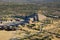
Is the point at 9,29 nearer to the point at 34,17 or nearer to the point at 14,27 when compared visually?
the point at 14,27

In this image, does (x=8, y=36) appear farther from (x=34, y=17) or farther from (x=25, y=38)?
(x=34, y=17)

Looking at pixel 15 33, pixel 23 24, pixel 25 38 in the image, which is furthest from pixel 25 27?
pixel 25 38

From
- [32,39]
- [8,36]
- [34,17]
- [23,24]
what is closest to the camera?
[32,39]

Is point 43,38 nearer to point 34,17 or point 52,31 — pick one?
point 52,31

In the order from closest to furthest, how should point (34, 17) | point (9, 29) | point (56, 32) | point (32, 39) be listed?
point (32, 39) < point (56, 32) < point (9, 29) < point (34, 17)

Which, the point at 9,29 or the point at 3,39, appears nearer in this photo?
the point at 3,39

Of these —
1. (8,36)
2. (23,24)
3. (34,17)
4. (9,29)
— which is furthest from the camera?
(34,17)

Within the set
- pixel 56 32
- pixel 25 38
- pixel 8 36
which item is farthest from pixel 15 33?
pixel 56 32

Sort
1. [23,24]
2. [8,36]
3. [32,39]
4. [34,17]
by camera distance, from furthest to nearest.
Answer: [34,17] → [23,24] → [8,36] → [32,39]

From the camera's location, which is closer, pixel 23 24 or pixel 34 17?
pixel 23 24
